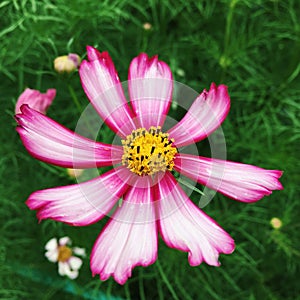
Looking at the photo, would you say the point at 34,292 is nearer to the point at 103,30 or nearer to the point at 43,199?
the point at 43,199

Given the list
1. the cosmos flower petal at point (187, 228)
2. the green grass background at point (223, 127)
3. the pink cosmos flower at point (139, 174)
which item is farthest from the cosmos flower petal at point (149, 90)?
the green grass background at point (223, 127)

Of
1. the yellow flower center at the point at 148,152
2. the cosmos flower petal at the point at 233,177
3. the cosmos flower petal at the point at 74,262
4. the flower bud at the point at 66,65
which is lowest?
the cosmos flower petal at the point at 74,262

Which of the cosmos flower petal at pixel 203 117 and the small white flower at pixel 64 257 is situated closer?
the cosmos flower petal at pixel 203 117

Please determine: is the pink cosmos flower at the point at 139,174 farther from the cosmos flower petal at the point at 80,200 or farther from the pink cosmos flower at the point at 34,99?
the pink cosmos flower at the point at 34,99

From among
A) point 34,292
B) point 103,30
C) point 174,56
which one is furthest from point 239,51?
point 34,292

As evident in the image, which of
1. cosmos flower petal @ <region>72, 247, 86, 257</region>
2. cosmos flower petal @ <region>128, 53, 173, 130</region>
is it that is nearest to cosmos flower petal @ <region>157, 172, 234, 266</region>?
cosmos flower petal @ <region>128, 53, 173, 130</region>

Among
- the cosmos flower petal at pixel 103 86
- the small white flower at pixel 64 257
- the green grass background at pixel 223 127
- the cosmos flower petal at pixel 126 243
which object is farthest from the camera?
the green grass background at pixel 223 127

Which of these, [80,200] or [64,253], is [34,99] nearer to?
[80,200]

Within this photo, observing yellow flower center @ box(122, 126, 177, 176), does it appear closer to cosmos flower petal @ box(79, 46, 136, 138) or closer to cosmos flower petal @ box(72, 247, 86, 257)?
cosmos flower petal @ box(79, 46, 136, 138)

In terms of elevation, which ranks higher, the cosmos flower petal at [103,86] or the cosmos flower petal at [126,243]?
the cosmos flower petal at [103,86]
